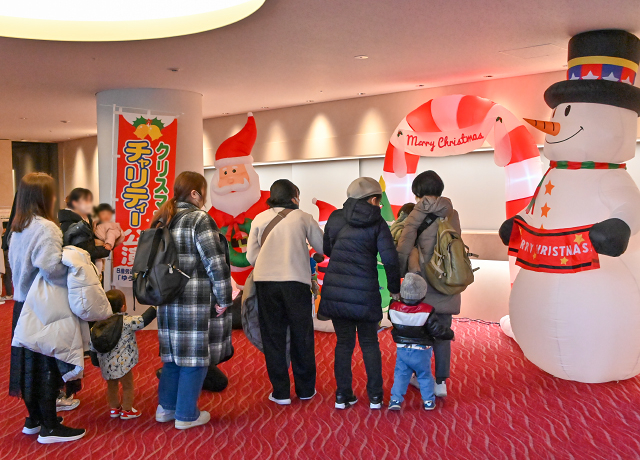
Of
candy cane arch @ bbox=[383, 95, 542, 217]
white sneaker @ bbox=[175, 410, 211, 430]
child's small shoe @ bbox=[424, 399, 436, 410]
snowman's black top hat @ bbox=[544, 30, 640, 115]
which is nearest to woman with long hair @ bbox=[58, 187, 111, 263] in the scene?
white sneaker @ bbox=[175, 410, 211, 430]

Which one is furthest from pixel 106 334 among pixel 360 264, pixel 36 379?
pixel 360 264

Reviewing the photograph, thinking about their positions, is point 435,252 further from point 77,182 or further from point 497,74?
point 77,182

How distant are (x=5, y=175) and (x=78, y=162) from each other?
45.1 inches

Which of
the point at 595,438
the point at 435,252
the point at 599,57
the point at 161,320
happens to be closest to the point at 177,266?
the point at 161,320

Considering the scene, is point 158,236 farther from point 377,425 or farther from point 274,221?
point 377,425

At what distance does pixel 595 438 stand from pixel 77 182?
9.15 meters

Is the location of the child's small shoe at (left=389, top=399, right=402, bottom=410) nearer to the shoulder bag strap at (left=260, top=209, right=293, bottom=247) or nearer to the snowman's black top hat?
the shoulder bag strap at (left=260, top=209, right=293, bottom=247)

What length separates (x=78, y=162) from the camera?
399 inches

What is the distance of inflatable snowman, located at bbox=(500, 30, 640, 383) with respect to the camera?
140 inches

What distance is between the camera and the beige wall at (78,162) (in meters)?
9.75

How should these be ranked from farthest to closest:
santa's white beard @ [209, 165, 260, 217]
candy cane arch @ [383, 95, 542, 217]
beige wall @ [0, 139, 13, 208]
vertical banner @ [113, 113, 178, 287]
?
beige wall @ [0, 139, 13, 208], vertical banner @ [113, 113, 178, 287], santa's white beard @ [209, 165, 260, 217], candy cane arch @ [383, 95, 542, 217]

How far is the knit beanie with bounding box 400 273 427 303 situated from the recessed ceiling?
162cm

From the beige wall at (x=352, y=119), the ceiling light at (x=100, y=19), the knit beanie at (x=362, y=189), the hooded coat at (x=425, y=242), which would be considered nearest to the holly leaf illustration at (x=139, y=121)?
the ceiling light at (x=100, y=19)

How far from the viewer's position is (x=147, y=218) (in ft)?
18.7
